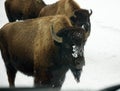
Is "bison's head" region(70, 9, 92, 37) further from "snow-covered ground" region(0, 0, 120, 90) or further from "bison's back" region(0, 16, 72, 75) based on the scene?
"bison's back" region(0, 16, 72, 75)

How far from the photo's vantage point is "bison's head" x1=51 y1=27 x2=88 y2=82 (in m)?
4.95

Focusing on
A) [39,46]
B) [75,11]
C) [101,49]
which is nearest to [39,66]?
[39,46]

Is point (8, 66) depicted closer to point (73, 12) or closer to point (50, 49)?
point (50, 49)

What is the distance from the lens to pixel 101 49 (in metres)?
10.8

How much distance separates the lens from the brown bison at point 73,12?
7.60m

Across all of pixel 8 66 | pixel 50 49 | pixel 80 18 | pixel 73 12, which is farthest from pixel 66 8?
pixel 50 49

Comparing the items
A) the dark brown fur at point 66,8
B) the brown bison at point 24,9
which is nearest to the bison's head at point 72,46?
the dark brown fur at point 66,8

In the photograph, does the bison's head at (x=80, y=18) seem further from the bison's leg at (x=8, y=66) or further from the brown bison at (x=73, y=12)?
the bison's leg at (x=8, y=66)

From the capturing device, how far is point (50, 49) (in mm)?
5352

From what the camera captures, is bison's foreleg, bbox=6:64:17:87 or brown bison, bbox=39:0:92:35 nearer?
bison's foreleg, bbox=6:64:17:87

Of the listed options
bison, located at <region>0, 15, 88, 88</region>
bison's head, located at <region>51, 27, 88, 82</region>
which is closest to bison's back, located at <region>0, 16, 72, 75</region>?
bison, located at <region>0, 15, 88, 88</region>

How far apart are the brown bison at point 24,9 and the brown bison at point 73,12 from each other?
221cm

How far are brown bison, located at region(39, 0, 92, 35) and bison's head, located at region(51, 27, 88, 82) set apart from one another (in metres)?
1.78

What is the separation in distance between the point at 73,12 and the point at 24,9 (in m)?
3.92
